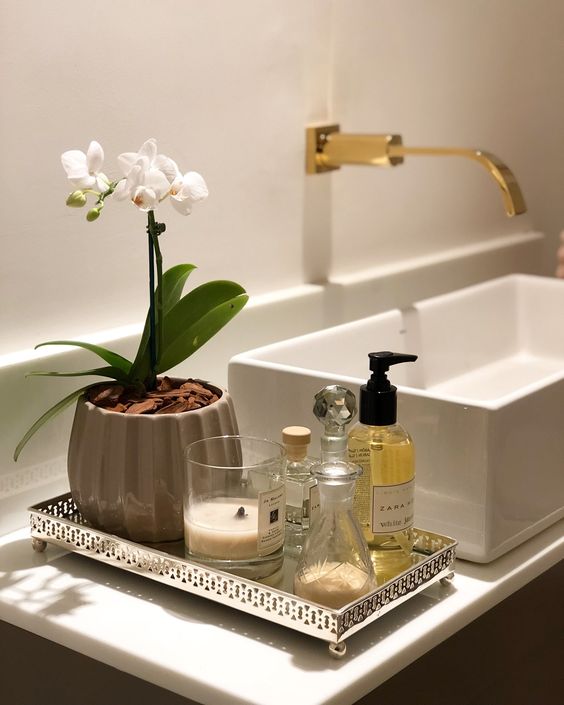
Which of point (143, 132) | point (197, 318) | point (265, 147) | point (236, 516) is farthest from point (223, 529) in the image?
point (265, 147)

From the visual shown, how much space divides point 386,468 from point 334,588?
13 cm

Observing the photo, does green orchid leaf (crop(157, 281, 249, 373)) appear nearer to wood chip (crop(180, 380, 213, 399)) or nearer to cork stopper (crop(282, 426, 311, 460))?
wood chip (crop(180, 380, 213, 399))

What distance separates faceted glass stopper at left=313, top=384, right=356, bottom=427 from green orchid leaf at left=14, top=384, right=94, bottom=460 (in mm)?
224

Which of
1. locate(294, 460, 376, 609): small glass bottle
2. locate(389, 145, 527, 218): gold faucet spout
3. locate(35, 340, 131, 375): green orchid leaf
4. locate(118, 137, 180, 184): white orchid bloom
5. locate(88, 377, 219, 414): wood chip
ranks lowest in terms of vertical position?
locate(294, 460, 376, 609): small glass bottle

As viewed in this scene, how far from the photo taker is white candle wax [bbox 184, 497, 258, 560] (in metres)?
0.87

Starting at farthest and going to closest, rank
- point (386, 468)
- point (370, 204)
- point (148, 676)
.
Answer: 1. point (370, 204)
2. point (386, 468)
3. point (148, 676)

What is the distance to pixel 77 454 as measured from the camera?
0.94 m

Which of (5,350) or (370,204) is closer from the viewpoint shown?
(5,350)

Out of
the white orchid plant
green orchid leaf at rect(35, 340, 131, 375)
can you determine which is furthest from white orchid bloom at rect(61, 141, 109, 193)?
green orchid leaf at rect(35, 340, 131, 375)

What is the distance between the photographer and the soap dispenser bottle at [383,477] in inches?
35.6

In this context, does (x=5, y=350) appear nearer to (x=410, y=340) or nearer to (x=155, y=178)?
(x=155, y=178)

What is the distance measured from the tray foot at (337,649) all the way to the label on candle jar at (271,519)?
0.36 feet

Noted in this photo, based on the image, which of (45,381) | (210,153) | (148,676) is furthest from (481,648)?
(210,153)

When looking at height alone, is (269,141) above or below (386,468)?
above
